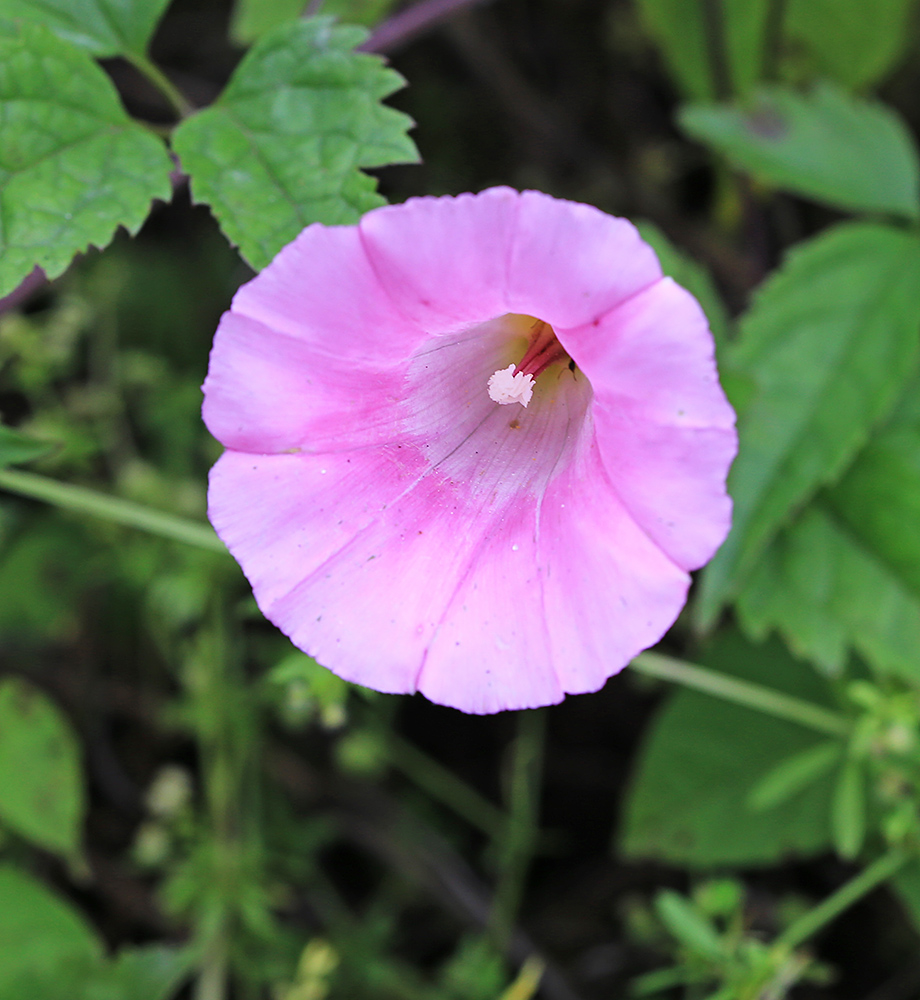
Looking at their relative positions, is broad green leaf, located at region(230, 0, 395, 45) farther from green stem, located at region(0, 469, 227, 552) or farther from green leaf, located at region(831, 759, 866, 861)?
green leaf, located at region(831, 759, 866, 861)

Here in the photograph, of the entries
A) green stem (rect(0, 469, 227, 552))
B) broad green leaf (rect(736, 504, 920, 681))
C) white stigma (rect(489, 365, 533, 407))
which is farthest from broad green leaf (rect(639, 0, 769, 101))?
green stem (rect(0, 469, 227, 552))

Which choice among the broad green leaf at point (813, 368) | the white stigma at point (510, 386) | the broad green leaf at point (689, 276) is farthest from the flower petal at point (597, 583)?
the broad green leaf at point (689, 276)

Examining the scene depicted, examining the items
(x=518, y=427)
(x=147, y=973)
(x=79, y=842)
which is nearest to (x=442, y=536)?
(x=518, y=427)

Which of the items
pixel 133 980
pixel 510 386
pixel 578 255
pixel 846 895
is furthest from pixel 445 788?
pixel 578 255

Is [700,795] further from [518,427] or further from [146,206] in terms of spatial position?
[146,206]

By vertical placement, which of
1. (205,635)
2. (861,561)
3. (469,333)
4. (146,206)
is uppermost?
(146,206)

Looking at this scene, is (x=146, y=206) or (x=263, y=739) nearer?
(x=146, y=206)
